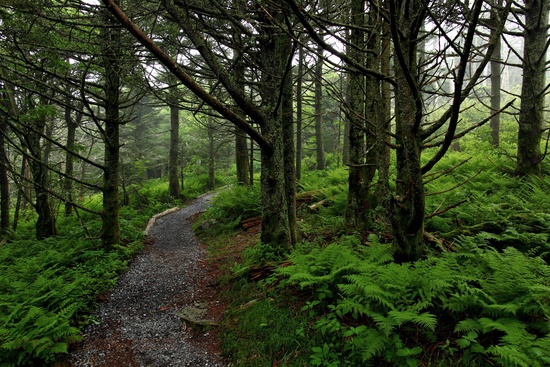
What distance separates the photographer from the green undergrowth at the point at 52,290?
330cm

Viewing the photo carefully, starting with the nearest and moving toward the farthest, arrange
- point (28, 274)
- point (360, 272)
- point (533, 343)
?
point (533, 343), point (360, 272), point (28, 274)

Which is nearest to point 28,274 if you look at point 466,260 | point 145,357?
point 145,357

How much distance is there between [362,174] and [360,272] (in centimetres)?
273

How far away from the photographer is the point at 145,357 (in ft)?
11.7

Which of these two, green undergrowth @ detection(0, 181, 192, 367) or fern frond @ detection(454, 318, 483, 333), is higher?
fern frond @ detection(454, 318, 483, 333)

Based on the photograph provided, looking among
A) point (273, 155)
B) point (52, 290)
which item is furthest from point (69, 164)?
point (273, 155)

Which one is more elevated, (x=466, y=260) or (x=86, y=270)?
(x=466, y=260)

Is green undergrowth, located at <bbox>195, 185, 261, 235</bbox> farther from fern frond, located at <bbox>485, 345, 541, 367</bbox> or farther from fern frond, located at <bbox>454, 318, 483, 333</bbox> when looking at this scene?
fern frond, located at <bbox>485, 345, 541, 367</bbox>

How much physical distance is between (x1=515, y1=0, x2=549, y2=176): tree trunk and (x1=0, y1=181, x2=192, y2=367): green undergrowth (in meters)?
8.26

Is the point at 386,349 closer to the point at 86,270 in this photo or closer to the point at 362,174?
the point at 362,174

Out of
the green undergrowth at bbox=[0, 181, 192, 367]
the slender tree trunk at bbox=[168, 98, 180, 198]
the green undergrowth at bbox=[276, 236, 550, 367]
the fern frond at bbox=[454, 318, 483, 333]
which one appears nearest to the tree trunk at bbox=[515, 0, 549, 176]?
the green undergrowth at bbox=[276, 236, 550, 367]

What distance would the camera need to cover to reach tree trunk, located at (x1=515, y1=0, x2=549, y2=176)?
535 centimetres

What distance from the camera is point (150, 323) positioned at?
4.28 metres

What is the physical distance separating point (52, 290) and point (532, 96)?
348 inches
